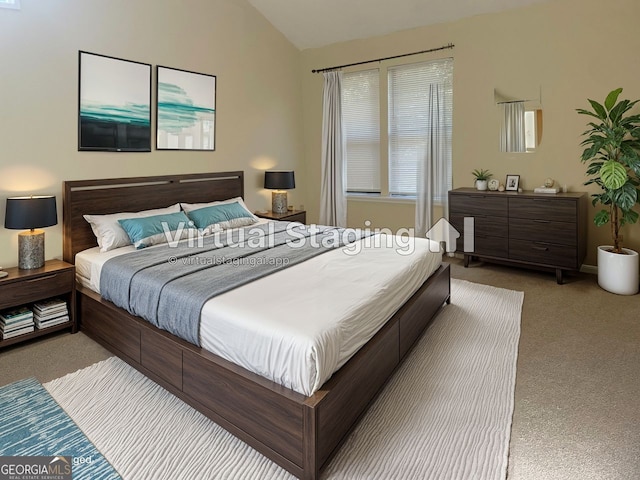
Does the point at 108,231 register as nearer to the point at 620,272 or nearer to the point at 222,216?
the point at 222,216

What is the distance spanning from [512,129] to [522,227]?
44.6 inches

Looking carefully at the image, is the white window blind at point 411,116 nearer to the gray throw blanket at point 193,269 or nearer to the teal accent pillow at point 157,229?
the gray throw blanket at point 193,269

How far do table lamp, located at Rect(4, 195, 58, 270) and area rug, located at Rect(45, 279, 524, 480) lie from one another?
1042 mm

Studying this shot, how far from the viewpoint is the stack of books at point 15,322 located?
2799mm

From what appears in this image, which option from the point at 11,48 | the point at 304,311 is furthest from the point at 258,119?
the point at 304,311

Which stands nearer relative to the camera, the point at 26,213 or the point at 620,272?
the point at 26,213

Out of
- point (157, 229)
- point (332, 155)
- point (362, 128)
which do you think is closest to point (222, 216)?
point (157, 229)

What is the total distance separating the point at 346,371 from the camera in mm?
1876

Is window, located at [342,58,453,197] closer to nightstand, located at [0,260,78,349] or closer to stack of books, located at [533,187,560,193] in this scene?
stack of books, located at [533,187,560,193]

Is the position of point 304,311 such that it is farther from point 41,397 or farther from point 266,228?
point 266,228

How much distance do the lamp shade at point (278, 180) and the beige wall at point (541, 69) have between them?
1.90 metres

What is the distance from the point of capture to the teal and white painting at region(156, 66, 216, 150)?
3982 millimetres

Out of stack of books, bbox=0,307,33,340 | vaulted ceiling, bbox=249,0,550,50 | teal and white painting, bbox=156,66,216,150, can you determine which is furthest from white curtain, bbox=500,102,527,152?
stack of books, bbox=0,307,33,340

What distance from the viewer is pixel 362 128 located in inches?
215
